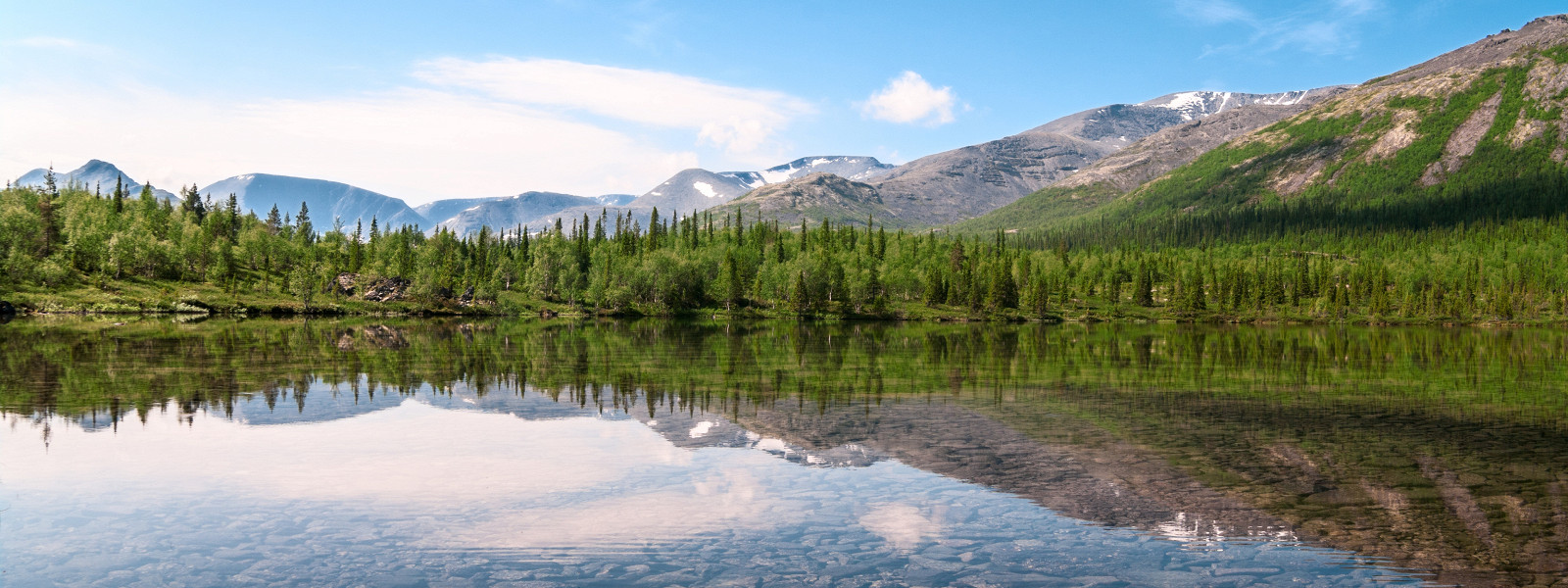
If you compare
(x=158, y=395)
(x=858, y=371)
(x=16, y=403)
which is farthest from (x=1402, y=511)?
(x=16, y=403)

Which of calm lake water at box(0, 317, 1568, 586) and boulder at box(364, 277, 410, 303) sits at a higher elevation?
boulder at box(364, 277, 410, 303)

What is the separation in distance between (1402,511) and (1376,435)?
13673 millimetres

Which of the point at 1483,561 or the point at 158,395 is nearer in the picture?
the point at 1483,561

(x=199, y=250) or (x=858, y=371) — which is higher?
(x=199, y=250)

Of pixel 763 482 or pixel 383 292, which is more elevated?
pixel 383 292

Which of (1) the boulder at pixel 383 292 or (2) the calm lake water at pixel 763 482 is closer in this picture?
(2) the calm lake water at pixel 763 482

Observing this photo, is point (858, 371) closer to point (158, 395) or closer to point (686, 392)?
point (686, 392)

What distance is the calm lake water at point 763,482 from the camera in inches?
618

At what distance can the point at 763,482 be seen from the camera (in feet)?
74.7

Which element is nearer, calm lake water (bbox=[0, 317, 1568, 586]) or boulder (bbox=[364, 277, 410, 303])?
calm lake water (bbox=[0, 317, 1568, 586])

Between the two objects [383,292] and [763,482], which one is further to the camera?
[383,292]

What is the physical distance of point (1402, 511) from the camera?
19953mm

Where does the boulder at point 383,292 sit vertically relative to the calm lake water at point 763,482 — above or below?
above

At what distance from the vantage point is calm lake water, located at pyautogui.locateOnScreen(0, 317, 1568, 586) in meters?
15.7
